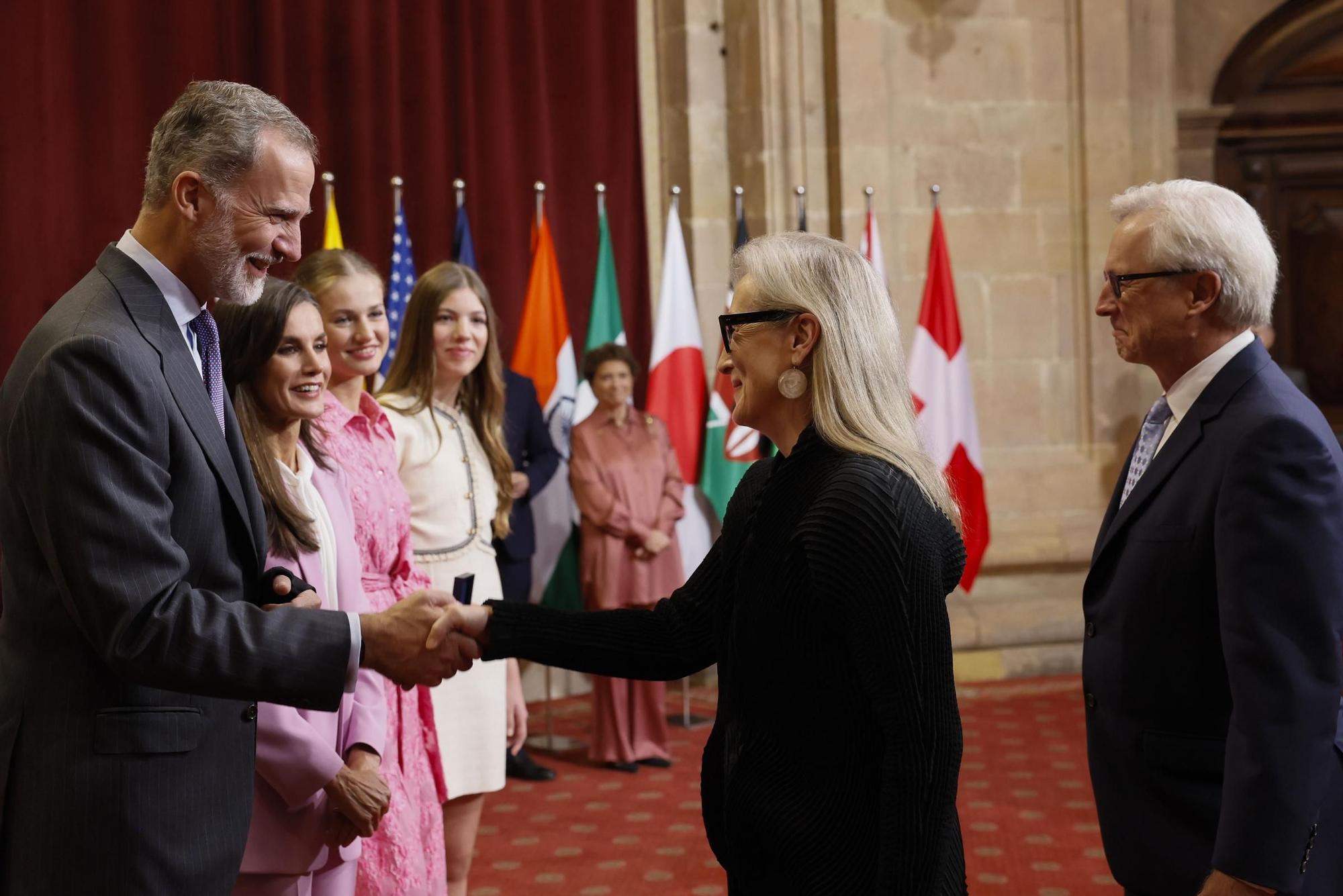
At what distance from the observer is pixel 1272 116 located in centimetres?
831

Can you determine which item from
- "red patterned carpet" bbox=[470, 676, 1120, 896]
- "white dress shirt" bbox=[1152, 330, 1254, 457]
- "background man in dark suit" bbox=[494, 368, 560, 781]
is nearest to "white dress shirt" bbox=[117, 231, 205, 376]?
"white dress shirt" bbox=[1152, 330, 1254, 457]

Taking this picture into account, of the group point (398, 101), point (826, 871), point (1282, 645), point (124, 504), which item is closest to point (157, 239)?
point (124, 504)

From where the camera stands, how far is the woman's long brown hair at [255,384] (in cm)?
256

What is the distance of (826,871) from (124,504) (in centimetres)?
100

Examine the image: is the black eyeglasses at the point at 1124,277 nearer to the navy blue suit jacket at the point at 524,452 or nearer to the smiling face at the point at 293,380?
the smiling face at the point at 293,380

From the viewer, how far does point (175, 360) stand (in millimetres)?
1914

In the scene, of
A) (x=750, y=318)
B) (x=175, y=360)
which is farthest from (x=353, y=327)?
(x=750, y=318)

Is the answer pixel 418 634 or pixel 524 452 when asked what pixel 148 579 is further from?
pixel 524 452

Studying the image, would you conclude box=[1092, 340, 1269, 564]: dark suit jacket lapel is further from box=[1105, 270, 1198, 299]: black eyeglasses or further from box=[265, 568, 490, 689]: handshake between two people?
box=[265, 568, 490, 689]: handshake between two people

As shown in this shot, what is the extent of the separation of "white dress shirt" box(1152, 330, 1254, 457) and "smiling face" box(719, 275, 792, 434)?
2.30 ft

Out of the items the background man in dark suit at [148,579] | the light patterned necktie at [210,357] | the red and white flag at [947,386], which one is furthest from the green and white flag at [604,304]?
the background man in dark suit at [148,579]

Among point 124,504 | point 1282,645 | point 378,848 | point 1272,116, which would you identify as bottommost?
point 378,848

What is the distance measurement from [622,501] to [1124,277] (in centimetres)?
416

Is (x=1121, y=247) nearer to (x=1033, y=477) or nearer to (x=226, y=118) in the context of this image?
(x=226, y=118)
